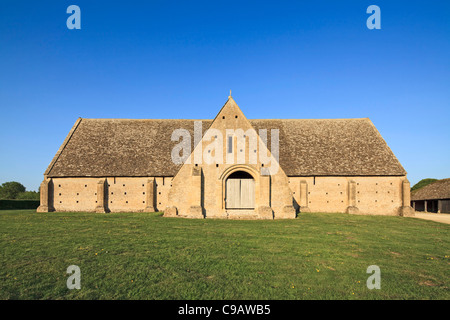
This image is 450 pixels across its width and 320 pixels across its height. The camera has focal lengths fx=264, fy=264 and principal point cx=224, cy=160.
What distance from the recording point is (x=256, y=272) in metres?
8.34

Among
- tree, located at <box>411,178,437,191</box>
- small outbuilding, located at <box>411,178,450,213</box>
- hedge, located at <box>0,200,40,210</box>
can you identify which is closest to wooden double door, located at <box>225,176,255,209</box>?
small outbuilding, located at <box>411,178,450,213</box>

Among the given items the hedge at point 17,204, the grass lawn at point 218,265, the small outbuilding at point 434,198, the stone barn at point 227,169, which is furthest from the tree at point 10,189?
the small outbuilding at point 434,198

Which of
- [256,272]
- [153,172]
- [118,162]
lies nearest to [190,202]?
[153,172]

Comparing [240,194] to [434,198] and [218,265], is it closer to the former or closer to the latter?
[218,265]

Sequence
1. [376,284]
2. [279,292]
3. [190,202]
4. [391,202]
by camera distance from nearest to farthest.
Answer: [279,292] < [376,284] < [190,202] < [391,202]

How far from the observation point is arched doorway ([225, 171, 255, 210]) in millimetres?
23031

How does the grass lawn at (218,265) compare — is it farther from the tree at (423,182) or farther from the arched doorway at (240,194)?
the tree at (423,182)

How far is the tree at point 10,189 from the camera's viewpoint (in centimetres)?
7156

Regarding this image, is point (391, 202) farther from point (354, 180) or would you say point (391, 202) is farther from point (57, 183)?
point (57, 183)

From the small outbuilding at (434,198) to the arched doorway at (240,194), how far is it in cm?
3051

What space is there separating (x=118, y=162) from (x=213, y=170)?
13.7 m

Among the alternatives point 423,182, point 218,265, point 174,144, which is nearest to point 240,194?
point 174,144

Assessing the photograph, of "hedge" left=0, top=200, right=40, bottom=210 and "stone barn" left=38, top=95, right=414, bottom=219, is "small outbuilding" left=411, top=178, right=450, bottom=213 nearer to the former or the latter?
"stone barn" left=38, top=95, right=414, bottom=219

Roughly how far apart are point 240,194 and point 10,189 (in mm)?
81908
